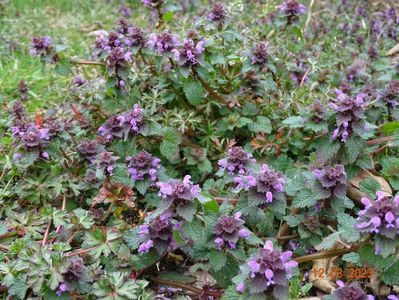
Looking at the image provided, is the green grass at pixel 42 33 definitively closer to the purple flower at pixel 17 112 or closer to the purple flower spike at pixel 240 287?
the purple flower at pixel 17 112

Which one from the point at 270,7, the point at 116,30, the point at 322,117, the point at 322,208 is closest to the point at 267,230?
the point at 322,208

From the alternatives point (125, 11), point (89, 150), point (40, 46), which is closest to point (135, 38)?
point (40, 46)

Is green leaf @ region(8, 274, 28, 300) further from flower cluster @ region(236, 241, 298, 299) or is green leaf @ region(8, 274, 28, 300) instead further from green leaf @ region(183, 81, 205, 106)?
green leaf @ region(183, 81, 205, 106)

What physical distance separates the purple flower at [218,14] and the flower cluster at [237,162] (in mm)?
1318

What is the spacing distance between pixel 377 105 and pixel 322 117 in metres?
0.52

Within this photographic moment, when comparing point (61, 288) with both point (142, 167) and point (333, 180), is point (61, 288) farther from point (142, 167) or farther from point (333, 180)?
point (333, 180)

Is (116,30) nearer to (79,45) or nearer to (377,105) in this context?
(377,105)

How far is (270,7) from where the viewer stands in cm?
→ 450

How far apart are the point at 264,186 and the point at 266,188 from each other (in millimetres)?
14

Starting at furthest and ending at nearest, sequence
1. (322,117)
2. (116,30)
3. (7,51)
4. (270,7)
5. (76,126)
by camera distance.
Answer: (7,51), (270,7), (116,30), (76,126), (322,117)

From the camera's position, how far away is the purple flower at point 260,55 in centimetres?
334

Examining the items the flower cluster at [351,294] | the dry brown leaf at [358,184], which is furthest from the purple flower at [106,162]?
the flower cluster at [351,294]

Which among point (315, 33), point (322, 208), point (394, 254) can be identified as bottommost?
point (315, 33)

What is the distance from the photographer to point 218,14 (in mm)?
3709
